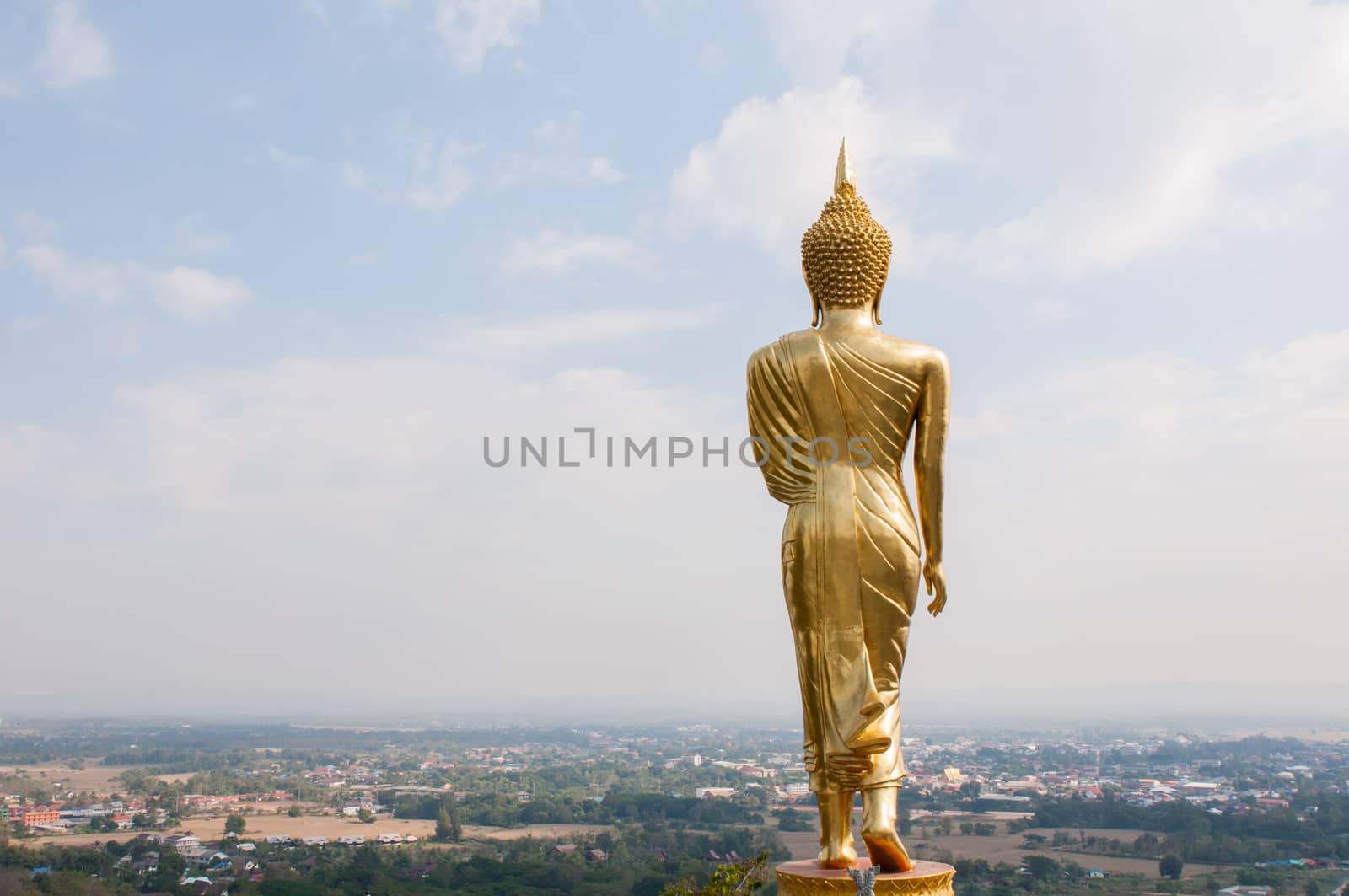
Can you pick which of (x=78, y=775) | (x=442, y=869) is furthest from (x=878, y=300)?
(x=78, y=775)

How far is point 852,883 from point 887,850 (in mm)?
364

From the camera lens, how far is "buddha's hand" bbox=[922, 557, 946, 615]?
24.2ft

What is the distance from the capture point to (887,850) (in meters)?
6.69

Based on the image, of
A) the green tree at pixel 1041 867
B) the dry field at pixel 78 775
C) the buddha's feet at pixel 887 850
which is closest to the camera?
the buddha's feet at pixel 887 850

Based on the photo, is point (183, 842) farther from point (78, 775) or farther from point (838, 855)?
point (838, 855)

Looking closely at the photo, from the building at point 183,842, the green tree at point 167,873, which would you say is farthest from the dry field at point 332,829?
the green tree at point 167,873

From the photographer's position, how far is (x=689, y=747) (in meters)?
66.2

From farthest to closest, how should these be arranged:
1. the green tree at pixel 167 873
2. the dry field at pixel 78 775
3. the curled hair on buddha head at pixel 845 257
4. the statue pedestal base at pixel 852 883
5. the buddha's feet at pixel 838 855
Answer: the dry field at pixel 78 775
the green tree at pixel 167 873
the curled hair on buddha head at pixel 845 257
the buddha's feet at pixel 838 855
the statue pedestal base at pixel 852 883

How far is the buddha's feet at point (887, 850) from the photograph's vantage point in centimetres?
668

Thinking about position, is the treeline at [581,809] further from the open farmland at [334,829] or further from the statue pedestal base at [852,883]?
the statue pedestal base at [852,883]

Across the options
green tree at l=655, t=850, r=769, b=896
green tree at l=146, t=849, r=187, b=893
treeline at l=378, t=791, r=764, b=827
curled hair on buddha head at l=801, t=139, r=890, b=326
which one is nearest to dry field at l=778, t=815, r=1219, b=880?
treeline at l=378, t=791, r=764, b=827

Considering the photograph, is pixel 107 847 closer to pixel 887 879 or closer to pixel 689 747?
pixel 887 879

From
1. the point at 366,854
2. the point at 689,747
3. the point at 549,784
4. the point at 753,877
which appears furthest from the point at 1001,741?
the point at 753,877

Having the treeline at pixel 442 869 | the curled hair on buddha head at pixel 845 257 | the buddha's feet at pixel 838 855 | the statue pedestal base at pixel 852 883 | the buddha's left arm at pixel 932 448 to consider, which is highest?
the curled hair on buddha head at pixel 845 257
